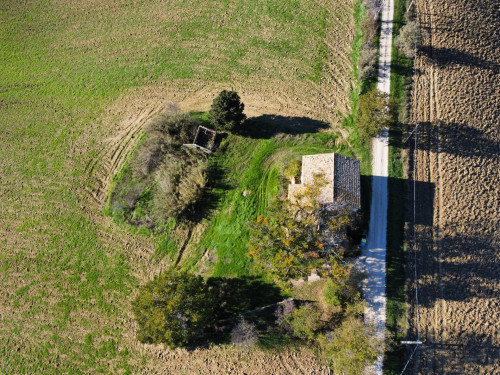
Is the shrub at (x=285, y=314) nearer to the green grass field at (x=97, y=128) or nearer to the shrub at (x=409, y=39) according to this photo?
the green grass field at (x=97, y=128)

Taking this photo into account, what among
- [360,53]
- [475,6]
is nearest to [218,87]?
[360,53]

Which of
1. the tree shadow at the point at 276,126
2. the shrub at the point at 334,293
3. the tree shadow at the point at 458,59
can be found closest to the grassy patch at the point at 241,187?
the tree shadow at the point at 276,126

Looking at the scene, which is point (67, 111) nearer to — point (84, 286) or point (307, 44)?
point (84, 286)

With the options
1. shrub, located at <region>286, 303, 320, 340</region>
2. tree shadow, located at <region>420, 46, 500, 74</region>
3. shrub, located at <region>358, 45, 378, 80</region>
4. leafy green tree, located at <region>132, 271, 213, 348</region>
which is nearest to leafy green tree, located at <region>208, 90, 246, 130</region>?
shrub, located at <region>358, 45, 378, 80</region>

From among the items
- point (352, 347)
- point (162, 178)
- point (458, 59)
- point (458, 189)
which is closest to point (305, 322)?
point (352, 347)

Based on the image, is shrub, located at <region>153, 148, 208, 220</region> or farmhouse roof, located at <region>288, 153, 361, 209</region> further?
shrub, located at <region>153, 148, 208, 220</region>

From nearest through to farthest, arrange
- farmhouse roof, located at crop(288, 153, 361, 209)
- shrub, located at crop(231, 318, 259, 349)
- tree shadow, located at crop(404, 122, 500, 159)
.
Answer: farmhouse roof, located at crop(288, 153, 361, 209) → shrub, located at crop(231, 318, 259, 349) → tree shadow, located at crop(404, 122, 500, 159)

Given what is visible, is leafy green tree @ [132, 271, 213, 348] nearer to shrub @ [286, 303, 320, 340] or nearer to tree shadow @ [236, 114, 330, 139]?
shrub @ [286, 303, 320, 340]

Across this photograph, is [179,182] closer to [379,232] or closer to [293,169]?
[293,169]
